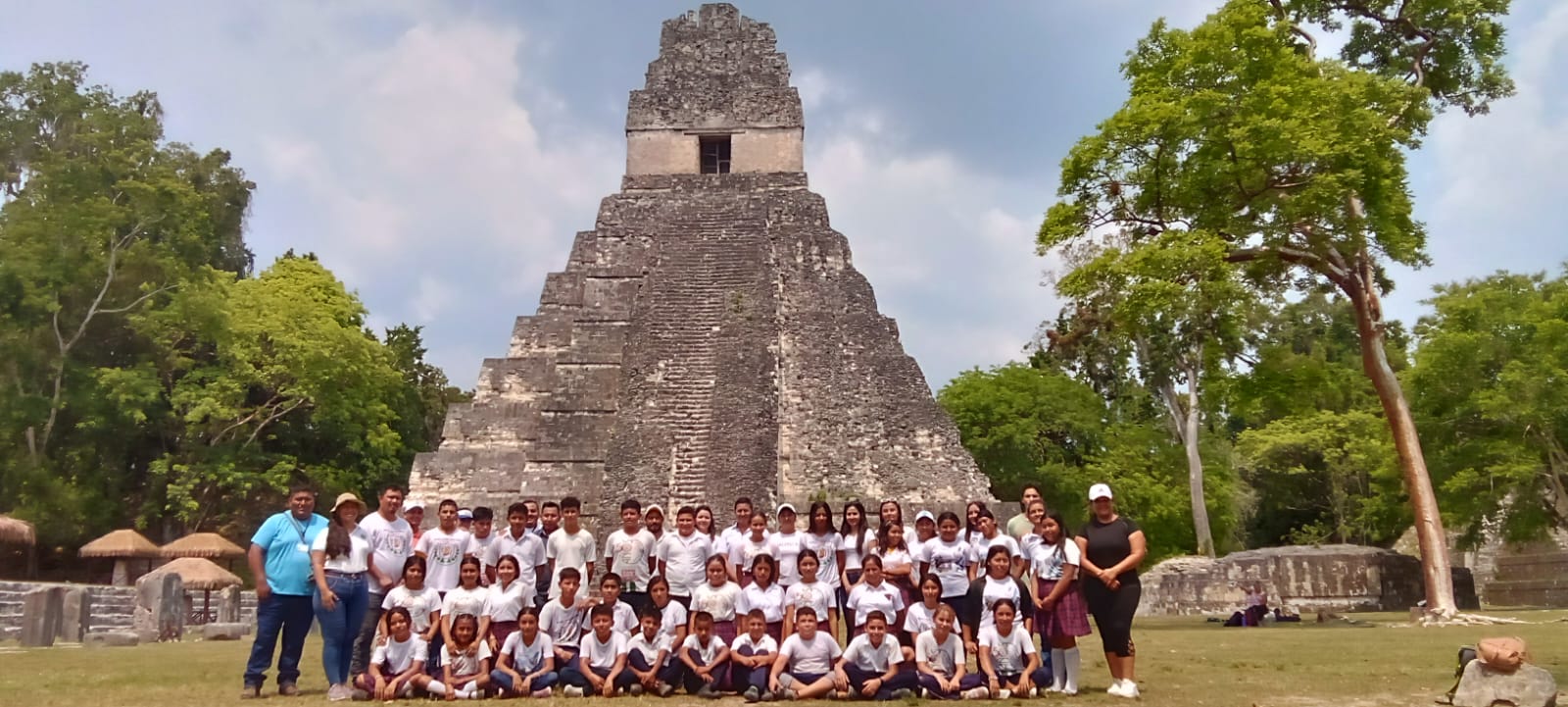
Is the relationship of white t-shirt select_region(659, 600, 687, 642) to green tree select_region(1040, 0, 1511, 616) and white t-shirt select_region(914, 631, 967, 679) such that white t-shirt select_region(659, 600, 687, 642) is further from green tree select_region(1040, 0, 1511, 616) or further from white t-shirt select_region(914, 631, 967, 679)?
green tree select_region(1040, 0, 1511, 616)

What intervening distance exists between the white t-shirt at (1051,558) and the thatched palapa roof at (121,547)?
663 inches

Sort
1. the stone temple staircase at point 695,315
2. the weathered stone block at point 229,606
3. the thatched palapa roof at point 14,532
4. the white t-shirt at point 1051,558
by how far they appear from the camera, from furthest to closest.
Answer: the weathered stone block at point 229,606
the thatched palapa roof at point 14,532
the stone temple staircase at point 695,315
the white t-shirt at point 1051,558

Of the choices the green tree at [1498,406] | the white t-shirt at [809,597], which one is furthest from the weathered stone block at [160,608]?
the green tree at [1498,406]

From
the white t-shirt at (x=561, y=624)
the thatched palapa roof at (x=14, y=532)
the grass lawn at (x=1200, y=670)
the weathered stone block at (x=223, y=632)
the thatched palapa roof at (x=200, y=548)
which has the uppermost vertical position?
the thatched palapa roof at (x=14, y=532)

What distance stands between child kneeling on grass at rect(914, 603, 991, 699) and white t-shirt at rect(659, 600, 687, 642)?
1.36 metres

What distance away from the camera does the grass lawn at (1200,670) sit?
6145mm

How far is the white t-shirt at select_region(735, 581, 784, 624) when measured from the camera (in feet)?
21.7

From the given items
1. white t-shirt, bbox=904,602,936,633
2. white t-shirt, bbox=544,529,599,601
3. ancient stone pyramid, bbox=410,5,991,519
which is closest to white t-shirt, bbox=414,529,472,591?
white t-shirt, bbox=544,529,599,601

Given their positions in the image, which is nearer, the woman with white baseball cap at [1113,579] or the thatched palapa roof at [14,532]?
the woman with white baseball cap at [1113,579]

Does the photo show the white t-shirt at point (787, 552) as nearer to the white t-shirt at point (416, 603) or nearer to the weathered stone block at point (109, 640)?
the white t-shirt at point (416, 603)

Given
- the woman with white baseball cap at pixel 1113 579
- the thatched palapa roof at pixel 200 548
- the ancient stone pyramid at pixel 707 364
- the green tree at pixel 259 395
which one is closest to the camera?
the woman with white baseball cap at pixel 1113 579

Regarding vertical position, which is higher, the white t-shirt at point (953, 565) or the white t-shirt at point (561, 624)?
the white t-shirt at point (953, 565)

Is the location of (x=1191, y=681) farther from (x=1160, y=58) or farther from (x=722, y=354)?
(x=722, y=354)

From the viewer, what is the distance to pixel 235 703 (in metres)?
5.97
